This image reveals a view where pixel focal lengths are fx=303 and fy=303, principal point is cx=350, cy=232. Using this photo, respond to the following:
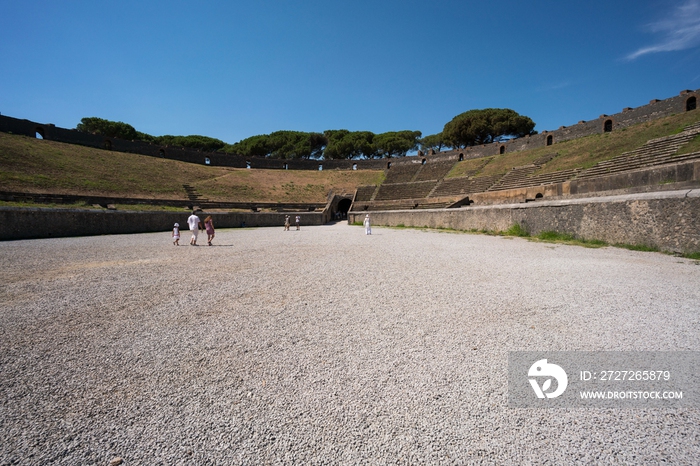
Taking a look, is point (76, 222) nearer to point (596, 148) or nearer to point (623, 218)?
point (623, 218)

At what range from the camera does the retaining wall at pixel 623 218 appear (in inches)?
267

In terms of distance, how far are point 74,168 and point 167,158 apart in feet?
53.8

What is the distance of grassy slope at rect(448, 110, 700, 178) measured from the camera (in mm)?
19859

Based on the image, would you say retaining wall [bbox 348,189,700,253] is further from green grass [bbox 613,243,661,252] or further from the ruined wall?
the ruined wall

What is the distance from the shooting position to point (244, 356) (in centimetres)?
267

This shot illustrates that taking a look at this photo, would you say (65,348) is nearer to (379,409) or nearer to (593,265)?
(379,409)

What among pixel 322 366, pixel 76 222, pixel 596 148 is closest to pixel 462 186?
pixel 596 148

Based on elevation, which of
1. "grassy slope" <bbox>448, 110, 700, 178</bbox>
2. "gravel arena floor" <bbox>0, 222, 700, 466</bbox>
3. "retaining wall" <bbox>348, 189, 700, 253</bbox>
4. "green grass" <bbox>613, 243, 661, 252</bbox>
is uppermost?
"grassy slope" <bbox>448, 110, 700, 178</bbox>

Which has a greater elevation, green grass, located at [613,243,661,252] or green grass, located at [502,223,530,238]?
green grass, located at [502,223,530,238]

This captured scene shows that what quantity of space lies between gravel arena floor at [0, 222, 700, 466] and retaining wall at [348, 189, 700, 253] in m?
2.30

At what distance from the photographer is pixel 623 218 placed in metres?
8.25

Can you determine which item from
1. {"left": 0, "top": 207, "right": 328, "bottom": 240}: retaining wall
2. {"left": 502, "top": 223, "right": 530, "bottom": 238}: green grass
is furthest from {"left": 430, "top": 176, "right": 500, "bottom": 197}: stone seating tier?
{"left": 0, "top": 207, "right": 328, "bottom": 240}: retaining wall

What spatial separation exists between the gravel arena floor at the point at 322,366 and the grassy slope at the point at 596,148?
17683 millimetres

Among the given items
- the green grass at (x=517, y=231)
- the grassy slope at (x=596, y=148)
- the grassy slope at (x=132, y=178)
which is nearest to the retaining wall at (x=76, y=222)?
the grassy slope at (x=132, y=178)
